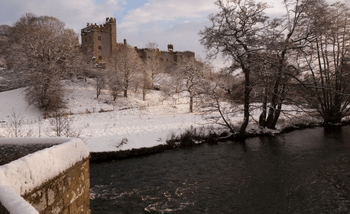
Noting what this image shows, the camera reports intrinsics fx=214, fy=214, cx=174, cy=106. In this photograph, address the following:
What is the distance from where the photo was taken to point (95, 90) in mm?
33875

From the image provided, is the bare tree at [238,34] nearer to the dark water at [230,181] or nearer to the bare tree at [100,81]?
the dark water at [230,181]

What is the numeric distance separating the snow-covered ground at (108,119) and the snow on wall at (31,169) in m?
8.94

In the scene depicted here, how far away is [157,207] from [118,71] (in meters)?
29.1

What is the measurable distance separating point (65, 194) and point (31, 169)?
3.62 ft

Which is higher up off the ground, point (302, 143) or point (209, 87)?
point (209, 87)

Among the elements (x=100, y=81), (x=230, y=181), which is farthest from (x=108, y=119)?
(x=230, y=181)

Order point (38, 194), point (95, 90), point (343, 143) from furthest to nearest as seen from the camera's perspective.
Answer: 1. point (95, 90)
2. point (343, 143)
3. point (38, 194)

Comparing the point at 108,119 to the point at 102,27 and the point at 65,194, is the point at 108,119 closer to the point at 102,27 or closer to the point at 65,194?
the point at 65,194

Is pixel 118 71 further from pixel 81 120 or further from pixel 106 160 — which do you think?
pixel 106 160

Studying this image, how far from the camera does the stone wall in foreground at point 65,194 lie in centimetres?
314

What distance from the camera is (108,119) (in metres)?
21.1

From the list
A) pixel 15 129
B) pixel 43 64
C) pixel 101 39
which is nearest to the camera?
pixel 15 129

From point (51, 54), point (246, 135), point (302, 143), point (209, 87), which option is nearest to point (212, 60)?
point (209, 87)

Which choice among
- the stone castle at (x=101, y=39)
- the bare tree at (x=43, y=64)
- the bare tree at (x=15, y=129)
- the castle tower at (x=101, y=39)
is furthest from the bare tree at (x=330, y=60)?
the castle tower at (x=101, y=39)
